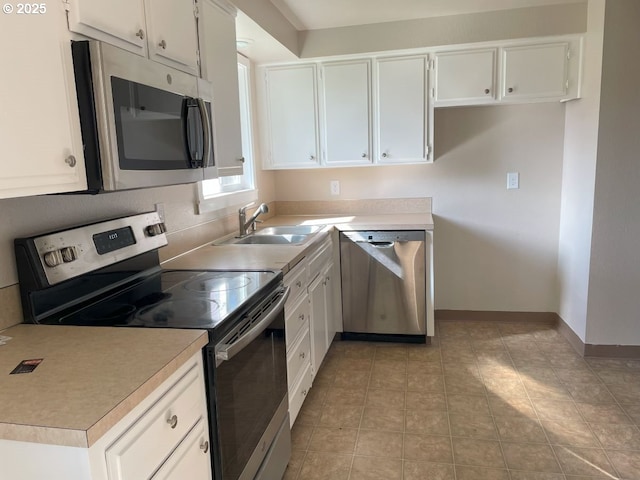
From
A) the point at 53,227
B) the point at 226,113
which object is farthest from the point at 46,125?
the point at 226,113

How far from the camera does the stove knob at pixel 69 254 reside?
151cm

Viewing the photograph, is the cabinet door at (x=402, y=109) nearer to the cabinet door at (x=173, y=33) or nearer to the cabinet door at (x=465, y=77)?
the cabinet door at (x=465, y=77)

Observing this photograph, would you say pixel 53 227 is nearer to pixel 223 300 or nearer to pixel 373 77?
pixel 223 300

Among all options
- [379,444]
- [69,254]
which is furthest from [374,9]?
[379,444]

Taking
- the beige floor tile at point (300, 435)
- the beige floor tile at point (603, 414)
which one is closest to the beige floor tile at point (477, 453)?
the beige floor tile at point (603, 414)

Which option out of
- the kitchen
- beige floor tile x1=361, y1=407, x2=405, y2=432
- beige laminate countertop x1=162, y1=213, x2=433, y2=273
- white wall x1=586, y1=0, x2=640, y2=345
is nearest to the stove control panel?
beige laminate countertop x1=162, y1=213, x2=433, y2=273

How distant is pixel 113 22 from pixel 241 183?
1993mm

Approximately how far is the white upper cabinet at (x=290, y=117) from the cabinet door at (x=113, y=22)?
6.48 feet

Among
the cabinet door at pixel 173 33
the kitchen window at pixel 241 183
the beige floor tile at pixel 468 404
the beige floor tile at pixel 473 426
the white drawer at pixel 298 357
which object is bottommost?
the beige floor tile at pixel 473 426

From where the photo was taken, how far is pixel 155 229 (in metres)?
2.03

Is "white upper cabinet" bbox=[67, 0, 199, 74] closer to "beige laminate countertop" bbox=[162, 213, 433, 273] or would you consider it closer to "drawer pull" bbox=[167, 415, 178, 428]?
"beige laminate countertop" bbox=[162, 213, 433, 273]

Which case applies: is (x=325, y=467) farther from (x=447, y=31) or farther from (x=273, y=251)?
(x=447, y=31)

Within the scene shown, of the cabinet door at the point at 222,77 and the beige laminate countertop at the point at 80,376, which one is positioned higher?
the cabinet door at the point at 222,77

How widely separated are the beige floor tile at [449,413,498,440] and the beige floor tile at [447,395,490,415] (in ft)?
0.13
